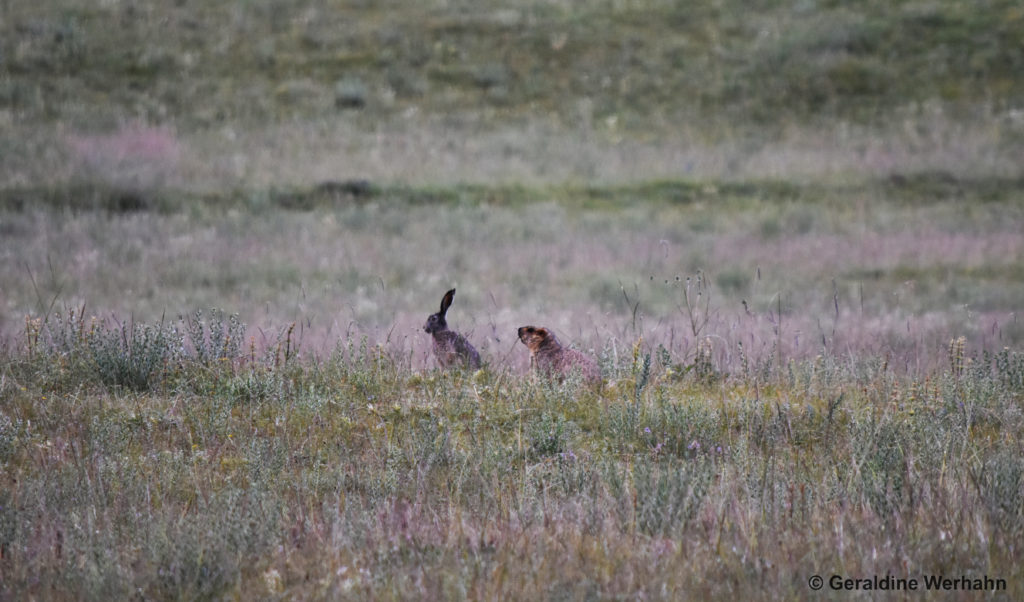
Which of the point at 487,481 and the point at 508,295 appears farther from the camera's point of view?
the point at 508,295

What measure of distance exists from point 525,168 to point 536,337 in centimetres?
1239

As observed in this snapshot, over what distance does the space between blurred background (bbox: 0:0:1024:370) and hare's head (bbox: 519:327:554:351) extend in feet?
0.79

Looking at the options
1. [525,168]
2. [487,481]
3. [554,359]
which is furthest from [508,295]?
[525,168]

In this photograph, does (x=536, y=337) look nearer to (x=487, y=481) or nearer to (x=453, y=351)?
(x=453, y=351)

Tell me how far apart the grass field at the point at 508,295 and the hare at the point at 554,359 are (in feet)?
0.55

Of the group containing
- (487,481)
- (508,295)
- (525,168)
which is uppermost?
(487,481)

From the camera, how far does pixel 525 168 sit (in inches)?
720

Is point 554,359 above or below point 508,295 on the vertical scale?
above

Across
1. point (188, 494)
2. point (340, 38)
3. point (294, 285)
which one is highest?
point (340, 38)

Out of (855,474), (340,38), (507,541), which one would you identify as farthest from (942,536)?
(340,38)

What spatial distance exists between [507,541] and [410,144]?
1666 cm

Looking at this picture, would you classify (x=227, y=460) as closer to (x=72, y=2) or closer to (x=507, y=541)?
(x=507, y=541)

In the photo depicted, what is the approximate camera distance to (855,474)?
3988 millimetres

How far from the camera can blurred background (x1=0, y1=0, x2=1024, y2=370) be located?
34.4ft
